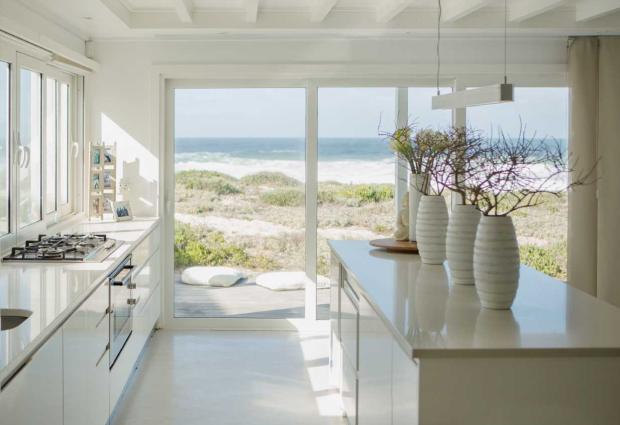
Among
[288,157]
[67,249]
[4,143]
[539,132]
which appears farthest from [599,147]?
[4,143]

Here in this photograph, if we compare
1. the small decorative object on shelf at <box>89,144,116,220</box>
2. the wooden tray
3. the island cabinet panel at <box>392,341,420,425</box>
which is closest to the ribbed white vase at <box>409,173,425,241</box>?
the wooden tray

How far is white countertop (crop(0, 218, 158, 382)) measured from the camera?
2345 millimetres

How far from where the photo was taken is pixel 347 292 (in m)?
4.14

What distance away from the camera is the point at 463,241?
3.28 m

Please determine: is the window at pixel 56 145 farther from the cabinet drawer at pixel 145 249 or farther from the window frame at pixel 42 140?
the cabinet drawer at pixel 145 249

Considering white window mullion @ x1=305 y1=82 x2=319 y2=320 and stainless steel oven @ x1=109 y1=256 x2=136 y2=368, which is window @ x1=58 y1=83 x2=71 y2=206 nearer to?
stainless steel oven @ x1=109 y1=256 x2=136 y2=368

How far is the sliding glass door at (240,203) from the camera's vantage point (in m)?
6.64

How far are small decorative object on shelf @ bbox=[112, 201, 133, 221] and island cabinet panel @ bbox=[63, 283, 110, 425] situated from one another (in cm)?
220

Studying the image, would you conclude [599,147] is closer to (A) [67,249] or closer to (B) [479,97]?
(B) [479,97]

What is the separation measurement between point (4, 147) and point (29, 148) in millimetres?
494

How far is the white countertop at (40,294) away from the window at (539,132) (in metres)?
3.35

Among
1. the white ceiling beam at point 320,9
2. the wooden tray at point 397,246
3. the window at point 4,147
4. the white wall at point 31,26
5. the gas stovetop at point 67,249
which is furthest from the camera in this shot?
the white ceiling beam at point 320,9

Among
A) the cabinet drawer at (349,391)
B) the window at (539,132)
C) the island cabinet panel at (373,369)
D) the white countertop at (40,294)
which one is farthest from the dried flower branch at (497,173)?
the window at (539,132)

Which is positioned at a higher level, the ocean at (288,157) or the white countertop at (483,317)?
the ocean at (288,157)
